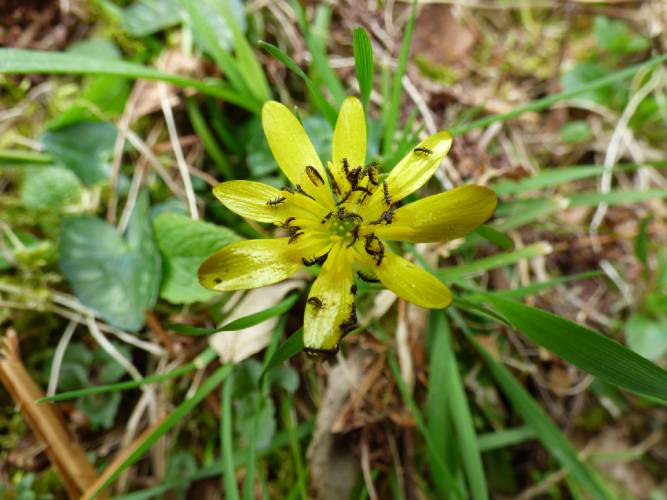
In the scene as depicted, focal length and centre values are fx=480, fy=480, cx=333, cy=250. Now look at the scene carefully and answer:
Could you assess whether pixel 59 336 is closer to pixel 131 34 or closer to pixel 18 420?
pixel 18 420

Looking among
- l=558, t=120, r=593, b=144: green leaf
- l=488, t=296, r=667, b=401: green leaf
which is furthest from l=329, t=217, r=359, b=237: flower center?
l=558, t=120, r=593, b=144: green leaf

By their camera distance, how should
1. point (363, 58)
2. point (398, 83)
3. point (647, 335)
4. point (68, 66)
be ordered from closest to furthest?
point (363, 58) < point (68, 66) < point (398, 83) < point (647, 335)

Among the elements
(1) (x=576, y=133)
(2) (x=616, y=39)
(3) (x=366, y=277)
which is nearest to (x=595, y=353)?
(3) (x=366, y=277)

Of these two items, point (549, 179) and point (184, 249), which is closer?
point (184, 249)

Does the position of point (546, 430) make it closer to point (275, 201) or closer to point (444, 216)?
point (444, 216)

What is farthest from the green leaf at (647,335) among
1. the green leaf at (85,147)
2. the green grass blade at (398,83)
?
the green leaf at (85,147)

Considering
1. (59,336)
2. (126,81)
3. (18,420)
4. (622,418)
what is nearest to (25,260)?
(59,336)
